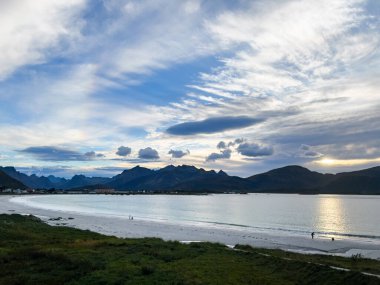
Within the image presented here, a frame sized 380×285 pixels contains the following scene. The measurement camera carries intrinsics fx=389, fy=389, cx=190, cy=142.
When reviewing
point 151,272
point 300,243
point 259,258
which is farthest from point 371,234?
point 151,272

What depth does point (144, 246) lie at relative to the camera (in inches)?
1759

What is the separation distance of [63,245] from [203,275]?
2226cm

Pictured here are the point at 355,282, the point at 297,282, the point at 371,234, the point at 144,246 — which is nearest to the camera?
the point at 355,282

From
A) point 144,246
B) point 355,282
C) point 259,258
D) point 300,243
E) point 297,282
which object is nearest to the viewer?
point 355,282

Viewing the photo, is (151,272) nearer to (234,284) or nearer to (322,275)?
(234,284)

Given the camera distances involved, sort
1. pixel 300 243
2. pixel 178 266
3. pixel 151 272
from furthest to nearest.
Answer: pixel 300 243
pixel 178 266
pixel 151 272

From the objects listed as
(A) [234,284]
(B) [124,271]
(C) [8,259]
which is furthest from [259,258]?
(C) [8,259]

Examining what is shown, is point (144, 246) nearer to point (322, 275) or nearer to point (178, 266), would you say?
point (178, 266)

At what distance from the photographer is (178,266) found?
33469mm

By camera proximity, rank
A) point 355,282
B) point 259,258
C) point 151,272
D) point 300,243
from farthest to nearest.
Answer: point 300,243, point 259,258, point 151,272, point 355,282

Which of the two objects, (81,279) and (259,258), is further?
(259,258)

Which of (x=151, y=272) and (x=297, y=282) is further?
(x=151, y=272)

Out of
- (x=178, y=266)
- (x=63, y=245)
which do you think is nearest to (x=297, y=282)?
(x=178, y=266)

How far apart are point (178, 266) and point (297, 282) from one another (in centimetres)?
1022
